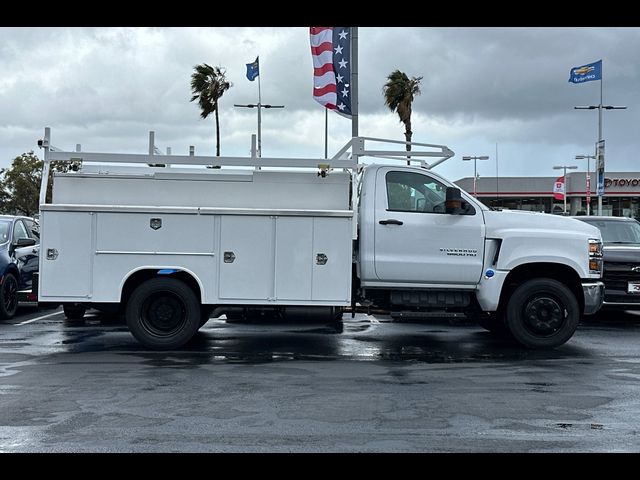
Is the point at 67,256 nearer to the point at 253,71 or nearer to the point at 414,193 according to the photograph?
the point at 414,193

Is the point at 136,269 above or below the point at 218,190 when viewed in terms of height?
below

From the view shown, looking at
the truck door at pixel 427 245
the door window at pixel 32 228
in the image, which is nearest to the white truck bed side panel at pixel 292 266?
the truck door at pixel 427 245

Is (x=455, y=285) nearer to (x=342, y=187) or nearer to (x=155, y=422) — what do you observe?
(x=342, y=187)

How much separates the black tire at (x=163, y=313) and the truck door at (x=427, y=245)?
8.24 ft

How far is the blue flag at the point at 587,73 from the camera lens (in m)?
37.8

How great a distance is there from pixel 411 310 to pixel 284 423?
410 centimetres

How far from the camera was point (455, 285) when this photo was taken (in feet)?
33.3

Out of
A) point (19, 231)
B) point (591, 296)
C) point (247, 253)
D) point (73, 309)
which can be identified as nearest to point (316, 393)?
point (247, 253)

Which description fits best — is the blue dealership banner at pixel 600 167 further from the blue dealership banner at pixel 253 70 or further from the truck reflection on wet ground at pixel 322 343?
the truck reflection on wet ground at pixel 322 343

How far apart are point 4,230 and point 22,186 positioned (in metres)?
44.8

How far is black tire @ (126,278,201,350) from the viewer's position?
9.91m

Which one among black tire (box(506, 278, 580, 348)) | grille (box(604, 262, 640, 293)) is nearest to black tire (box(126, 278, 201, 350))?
black tire (box(506, 278, 580, 348))

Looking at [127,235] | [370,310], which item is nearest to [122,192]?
[127,235]

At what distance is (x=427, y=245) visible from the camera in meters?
10.1
